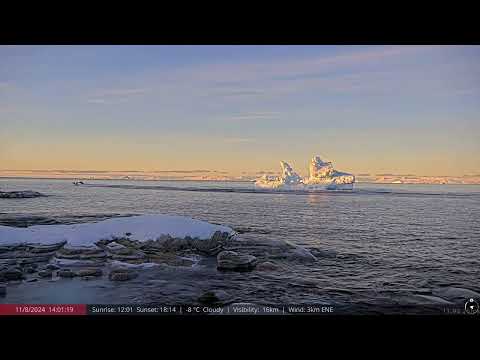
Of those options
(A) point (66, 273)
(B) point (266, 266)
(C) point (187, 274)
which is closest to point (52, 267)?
(A) point (66, 273)

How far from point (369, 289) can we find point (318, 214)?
2.16ft

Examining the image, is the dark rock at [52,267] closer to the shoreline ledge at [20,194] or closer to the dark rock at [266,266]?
the shoreline ledge at [20,194]

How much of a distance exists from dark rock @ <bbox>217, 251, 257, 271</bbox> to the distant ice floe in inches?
23.0

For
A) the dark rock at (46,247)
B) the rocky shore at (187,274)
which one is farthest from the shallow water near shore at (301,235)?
the dark rock at (46,247)

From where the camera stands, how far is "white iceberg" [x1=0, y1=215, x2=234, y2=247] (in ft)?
8.35

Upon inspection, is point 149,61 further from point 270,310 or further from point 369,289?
point 369,289

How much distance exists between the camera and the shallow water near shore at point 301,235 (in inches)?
95.5

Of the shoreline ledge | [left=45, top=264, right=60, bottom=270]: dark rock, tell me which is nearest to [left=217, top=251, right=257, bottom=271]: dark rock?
[left=45, top=264, right=60, bottom=270]: dark rock

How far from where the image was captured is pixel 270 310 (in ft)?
7.90

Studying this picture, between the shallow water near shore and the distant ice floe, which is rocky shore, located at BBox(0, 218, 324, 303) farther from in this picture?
the distant ice floe

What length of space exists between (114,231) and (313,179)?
5.33 feet
